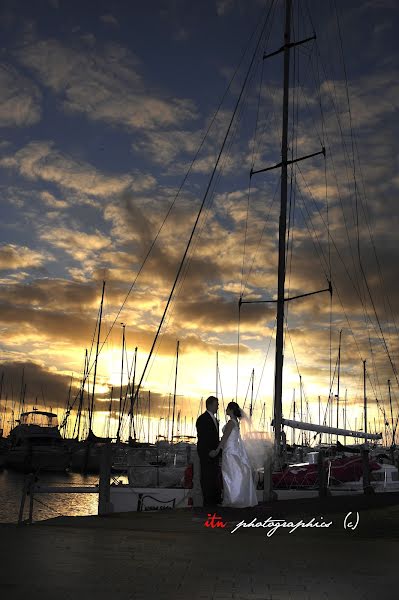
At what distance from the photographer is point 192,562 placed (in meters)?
8.16

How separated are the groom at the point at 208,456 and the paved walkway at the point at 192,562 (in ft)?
8.25

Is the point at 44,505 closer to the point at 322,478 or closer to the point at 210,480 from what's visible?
the point at 322,478

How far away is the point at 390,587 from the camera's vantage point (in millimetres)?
6844

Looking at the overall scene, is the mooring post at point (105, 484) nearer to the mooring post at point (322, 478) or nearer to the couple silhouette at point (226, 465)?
the couple silhouette at point (226, 465)

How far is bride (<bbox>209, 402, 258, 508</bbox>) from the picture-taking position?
51.4ft

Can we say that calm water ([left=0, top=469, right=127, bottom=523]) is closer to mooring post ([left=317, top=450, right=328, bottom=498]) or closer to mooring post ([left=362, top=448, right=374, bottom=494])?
mooring post ([left=362, top=448, right=374, bottom=494])

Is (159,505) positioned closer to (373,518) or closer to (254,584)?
(373,518)

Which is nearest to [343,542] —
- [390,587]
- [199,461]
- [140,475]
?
[390,587]

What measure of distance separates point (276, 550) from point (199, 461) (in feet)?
23.3

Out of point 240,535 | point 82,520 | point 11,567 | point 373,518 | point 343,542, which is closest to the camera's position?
point 11,567

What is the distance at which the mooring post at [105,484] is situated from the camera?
15242 mm

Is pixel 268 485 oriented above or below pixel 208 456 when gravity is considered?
below

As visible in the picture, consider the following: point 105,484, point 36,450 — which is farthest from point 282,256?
point 36,450

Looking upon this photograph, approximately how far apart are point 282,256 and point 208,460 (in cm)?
1340
